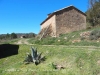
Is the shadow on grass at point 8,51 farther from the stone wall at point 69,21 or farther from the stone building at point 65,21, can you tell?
the stone wall at point 69,21

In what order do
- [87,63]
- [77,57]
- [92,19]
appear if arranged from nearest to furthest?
[87,63] < [77,57] < [92,19]

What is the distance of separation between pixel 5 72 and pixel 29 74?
66.1 inches

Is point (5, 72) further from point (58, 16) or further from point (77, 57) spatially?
point (58, 16)

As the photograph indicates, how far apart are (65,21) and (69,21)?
76cm

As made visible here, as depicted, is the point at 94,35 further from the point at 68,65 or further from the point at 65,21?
the point at 68,65

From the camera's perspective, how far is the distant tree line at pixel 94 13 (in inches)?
1451

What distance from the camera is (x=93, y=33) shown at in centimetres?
2400

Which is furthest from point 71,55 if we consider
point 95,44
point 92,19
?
point 92,19

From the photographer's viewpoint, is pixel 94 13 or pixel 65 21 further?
pixel 94 13

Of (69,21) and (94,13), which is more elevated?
(94,13)

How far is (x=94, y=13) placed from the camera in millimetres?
37375

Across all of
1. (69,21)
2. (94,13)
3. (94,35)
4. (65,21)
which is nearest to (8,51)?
(94,35)

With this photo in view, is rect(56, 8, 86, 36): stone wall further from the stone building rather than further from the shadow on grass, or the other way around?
the shadow on grass

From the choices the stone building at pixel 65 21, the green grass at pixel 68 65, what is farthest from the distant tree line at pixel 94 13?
the green grass at pixel 68 65
